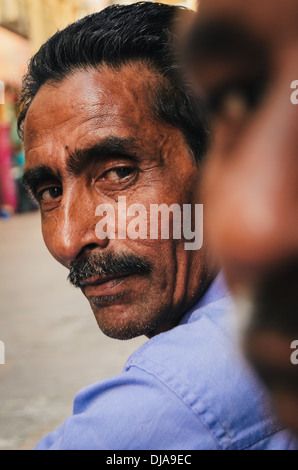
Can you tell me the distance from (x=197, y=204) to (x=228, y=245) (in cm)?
101

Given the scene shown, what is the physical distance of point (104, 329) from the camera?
137 cm

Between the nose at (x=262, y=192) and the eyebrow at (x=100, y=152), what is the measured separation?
0.93m

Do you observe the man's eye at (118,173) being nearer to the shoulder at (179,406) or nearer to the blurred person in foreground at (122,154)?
the blurred person in foreground at (122,154)

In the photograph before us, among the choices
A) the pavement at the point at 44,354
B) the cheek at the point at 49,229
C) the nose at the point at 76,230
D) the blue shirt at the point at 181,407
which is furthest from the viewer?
the pavement at the point at 44,354

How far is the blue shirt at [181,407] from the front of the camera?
3.11 ft

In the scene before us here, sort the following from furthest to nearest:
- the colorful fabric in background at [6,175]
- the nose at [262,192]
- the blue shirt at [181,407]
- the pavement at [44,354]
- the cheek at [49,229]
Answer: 1. the colorful fabric in background at [6,175]
2. the pavement at [44,354]
3. the cheek at [49,229]
4. the blue shirt at [181,407]
5. the nose at [262,192]

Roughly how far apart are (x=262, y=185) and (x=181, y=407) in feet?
2.13

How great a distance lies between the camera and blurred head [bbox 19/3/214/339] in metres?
1.34

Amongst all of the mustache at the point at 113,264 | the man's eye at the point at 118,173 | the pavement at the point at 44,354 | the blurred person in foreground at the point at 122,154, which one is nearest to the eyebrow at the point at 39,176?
the blurred person in foreground at the point at 122,154

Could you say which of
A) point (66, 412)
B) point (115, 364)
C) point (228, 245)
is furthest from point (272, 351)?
point (115, 364)

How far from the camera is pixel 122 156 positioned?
140 cm

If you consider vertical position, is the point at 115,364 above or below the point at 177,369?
below

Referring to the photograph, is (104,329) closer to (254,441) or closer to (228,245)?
(254,441)

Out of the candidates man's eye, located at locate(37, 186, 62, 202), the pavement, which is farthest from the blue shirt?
the pavement
